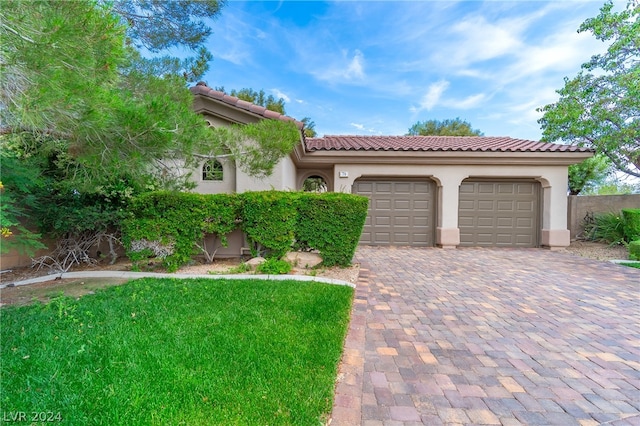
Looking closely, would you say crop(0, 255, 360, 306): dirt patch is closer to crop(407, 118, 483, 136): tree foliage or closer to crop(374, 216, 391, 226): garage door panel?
crop(374, 216, 391, 226): garage door panel

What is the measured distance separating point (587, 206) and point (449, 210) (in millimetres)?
6486

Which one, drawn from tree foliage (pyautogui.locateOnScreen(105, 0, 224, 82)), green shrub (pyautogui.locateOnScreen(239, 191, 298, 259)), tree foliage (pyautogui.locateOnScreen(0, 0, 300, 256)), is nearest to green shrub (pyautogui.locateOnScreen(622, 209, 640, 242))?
green shrub (pyautogui.locateOnScreen(239, 191, 298, 259))

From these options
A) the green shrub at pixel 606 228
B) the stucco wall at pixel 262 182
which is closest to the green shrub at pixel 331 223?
the stucco wall at pixel 262 182

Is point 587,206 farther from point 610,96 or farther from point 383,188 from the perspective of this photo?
point 383,188

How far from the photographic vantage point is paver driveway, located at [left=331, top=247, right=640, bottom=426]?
7.22 ft

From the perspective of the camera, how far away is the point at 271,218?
6.26 meters

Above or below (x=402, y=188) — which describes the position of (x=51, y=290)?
below

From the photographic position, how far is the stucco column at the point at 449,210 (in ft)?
33.4

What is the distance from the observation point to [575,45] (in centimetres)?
1109

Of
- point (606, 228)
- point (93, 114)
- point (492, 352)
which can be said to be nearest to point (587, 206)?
point (606, 228)

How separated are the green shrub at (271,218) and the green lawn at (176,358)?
6.44 feet

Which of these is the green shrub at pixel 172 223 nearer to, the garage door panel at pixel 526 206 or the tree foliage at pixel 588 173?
the garage door panel at pixel 526 206

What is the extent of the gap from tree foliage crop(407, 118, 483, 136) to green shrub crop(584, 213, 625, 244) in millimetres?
19070

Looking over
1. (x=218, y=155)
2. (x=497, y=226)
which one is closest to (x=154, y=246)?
(x=218, y=155)
